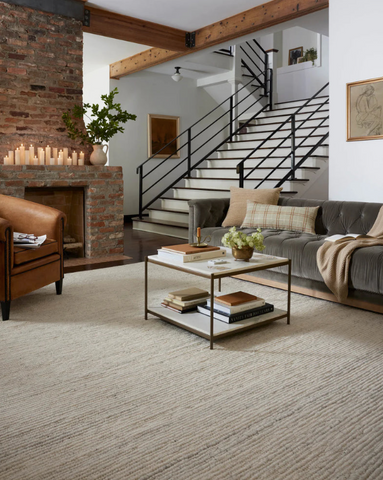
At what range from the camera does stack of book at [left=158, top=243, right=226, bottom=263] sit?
115 inches

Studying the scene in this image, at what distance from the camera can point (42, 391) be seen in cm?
212

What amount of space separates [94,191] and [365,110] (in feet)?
9.66

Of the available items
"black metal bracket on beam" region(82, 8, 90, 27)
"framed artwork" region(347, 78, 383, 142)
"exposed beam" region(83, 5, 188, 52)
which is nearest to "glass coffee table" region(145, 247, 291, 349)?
"framed artwork" region(347, 78, 383, 142)

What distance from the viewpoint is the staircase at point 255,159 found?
6500 mm

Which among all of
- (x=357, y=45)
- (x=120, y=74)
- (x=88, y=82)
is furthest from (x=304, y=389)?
(x=88, y=82)

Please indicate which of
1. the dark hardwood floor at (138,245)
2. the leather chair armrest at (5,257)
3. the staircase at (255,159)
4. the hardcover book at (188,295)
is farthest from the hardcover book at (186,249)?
the staircase at (255,159)

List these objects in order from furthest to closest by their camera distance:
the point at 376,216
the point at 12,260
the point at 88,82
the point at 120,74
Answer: the point at 88,82, the point at 120,74, the point at 376,216, the point at 12,260

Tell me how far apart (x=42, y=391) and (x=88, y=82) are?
771 centimetres

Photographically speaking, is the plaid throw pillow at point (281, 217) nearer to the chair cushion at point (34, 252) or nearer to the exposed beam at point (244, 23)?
the chair cushion at point (34, 252)

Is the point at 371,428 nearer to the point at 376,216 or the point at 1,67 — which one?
the point at 376,216

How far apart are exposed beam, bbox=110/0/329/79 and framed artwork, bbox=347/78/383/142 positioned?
3.67 ft

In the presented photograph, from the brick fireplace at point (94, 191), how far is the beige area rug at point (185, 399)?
1994 millimetres

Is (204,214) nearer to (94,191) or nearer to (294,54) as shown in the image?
(94,191)

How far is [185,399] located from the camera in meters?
2.06
